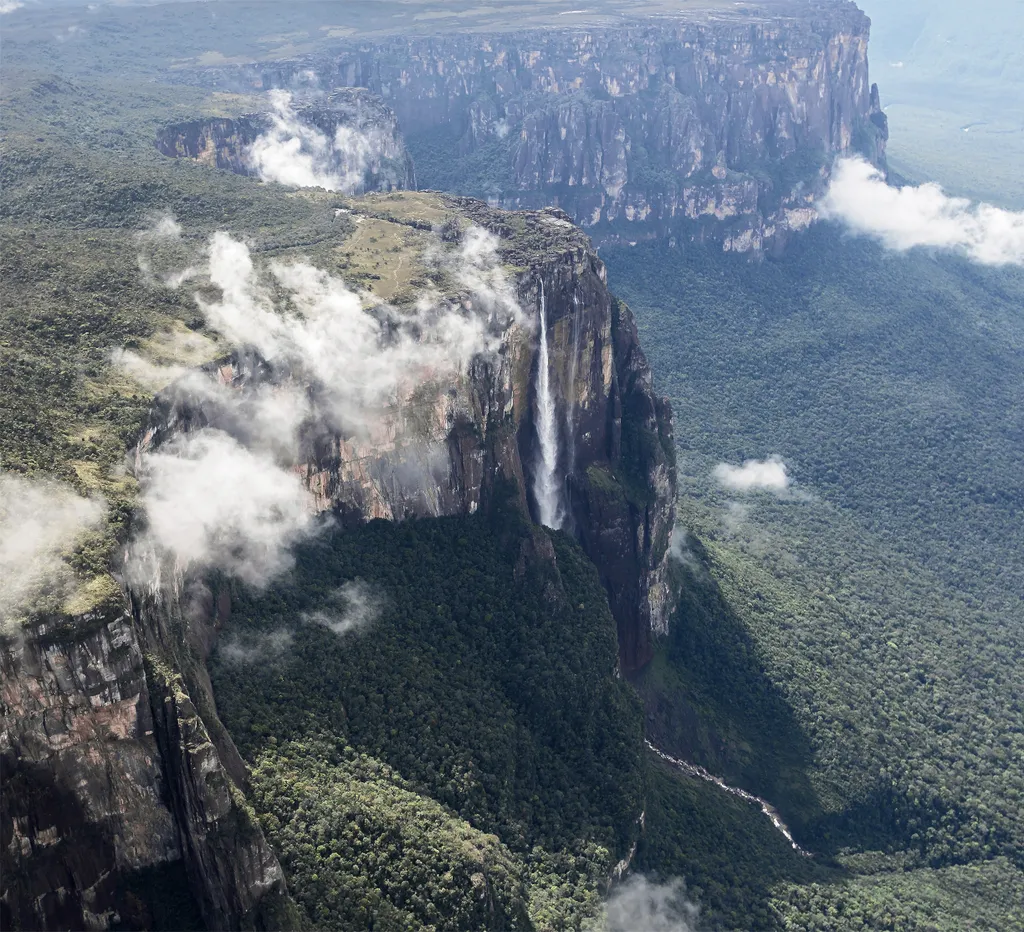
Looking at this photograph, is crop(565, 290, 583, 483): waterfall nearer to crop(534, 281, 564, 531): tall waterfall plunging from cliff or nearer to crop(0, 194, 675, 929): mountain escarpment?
crop(0, 194, 675, 929): mountain escarpment

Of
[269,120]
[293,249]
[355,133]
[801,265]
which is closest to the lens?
[293,249]

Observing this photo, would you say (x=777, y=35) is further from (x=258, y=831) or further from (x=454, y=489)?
(x=258, y=831)

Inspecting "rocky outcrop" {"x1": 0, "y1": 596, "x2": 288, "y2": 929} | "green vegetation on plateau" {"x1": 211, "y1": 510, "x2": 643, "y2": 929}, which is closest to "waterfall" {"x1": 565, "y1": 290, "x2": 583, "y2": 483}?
"green vegetation on plateau" {"x1": 211, "y1": 510, "x2": 643, "y2": 929}

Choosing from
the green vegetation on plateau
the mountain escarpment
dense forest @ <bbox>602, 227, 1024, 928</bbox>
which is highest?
the mountain escarpment

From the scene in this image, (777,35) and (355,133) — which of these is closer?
(355,133)

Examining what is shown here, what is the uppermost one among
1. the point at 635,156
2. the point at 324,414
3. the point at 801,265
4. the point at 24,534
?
the point at 24,534

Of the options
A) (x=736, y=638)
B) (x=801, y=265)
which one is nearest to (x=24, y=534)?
(x=736, y=638)

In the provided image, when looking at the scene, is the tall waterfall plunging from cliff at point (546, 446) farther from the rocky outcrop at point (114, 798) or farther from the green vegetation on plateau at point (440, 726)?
the rocky outcrop at point (114, 798)
